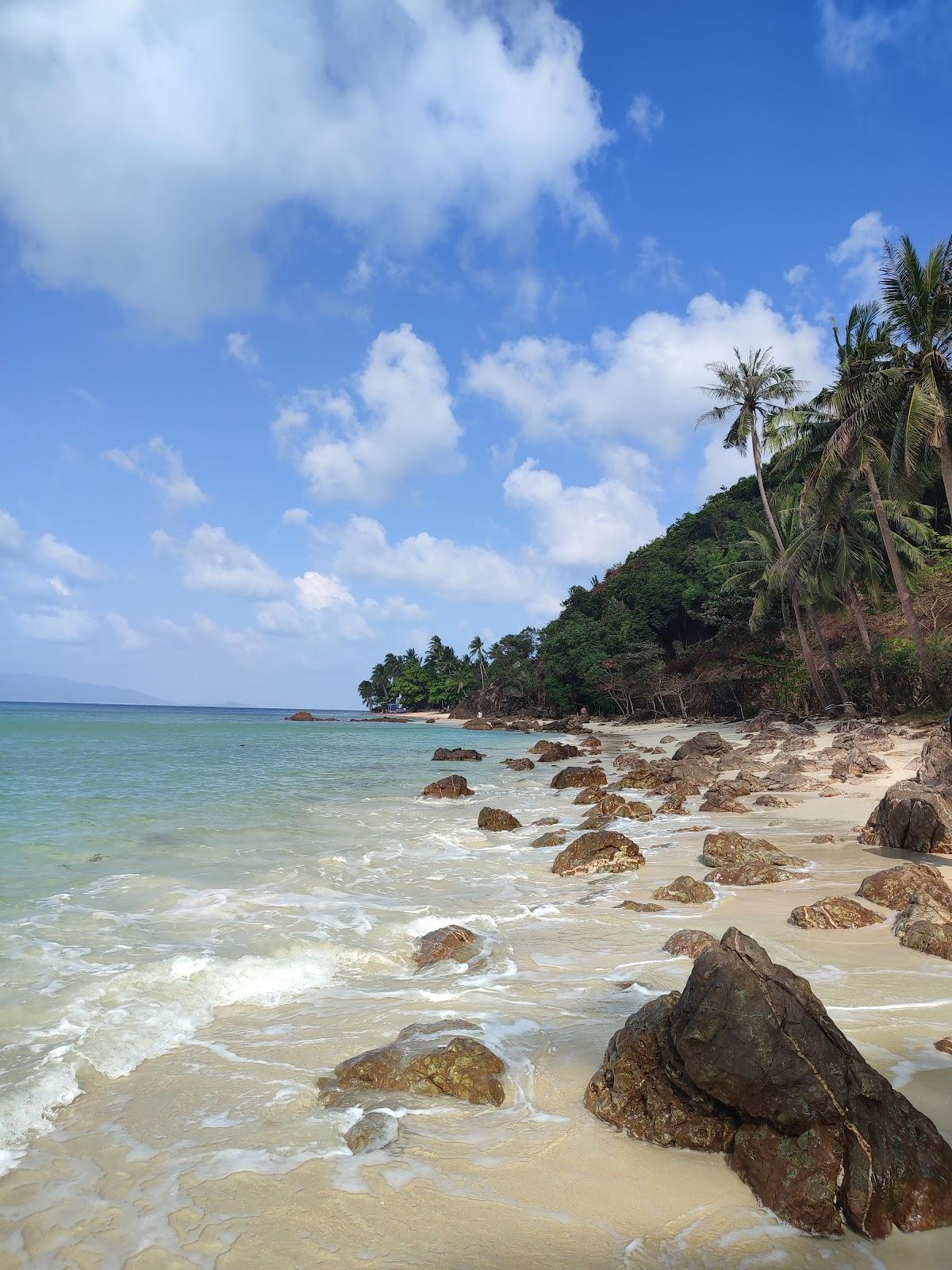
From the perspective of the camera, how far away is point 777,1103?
2.86 m

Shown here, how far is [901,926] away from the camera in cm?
562

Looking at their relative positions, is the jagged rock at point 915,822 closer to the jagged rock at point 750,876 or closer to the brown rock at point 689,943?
the jagged rock at point 750,876

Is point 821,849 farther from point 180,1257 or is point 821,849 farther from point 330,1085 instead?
point 180,1257

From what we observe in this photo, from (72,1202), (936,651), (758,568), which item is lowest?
(72,1202)

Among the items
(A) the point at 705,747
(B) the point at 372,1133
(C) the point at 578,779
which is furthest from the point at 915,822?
(A) the point at 705,747

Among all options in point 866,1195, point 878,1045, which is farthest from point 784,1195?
point 878,1045

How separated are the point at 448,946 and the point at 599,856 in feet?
11.8

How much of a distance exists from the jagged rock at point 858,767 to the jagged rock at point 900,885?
31.0ft

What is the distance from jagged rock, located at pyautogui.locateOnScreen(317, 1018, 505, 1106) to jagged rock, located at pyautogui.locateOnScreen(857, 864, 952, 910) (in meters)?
4.60

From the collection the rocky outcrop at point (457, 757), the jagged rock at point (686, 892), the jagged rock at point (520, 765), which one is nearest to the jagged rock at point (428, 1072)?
the jagged rock at point (686, 892)

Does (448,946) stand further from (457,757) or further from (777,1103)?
(457,757)

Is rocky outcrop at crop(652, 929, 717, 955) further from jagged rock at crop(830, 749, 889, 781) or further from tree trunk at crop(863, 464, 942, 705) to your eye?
tree trunk at crop(863, 464, 942, 705)

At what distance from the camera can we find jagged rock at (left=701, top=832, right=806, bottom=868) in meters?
8.49

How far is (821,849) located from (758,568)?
3167 cm
